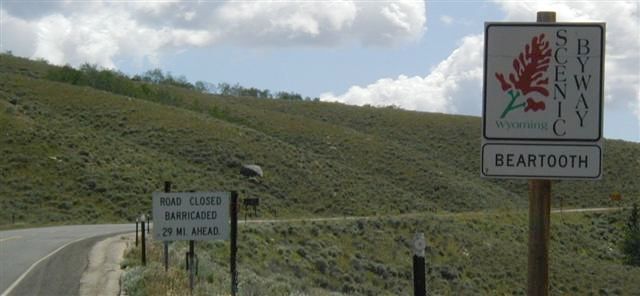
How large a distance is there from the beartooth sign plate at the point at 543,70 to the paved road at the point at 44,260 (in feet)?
44.7

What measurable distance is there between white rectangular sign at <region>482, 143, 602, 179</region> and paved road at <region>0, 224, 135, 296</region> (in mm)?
13436

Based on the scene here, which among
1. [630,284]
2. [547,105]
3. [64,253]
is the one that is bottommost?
[630,284]

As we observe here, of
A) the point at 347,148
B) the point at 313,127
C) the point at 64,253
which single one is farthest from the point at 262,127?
the point at 64,253

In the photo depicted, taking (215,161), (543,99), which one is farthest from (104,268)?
(215,161)

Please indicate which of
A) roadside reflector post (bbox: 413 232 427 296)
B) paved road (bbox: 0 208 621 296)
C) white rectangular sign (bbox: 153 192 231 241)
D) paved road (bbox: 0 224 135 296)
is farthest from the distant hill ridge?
roadside reflector post (bbox: 413 232 427 296)

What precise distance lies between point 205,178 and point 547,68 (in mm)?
55916

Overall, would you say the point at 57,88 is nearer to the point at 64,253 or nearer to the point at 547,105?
the point at 64,253

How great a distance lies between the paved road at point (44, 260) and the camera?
1852 centimetres

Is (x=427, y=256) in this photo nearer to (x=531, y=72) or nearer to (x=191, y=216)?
(x=191, y=216)

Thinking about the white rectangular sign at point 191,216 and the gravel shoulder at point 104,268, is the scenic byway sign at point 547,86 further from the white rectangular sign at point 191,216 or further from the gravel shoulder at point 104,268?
the gravel shoulder at point 104,268

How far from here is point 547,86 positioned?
540 cm

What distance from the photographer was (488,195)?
75312mm

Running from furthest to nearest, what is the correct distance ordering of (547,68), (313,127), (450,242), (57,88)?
(313,127)
(57,88)
(450,242)
(547,68)

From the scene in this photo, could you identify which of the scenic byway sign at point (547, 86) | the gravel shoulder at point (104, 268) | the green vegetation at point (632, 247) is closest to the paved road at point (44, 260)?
the gravel shoulder at point (104, 268)
